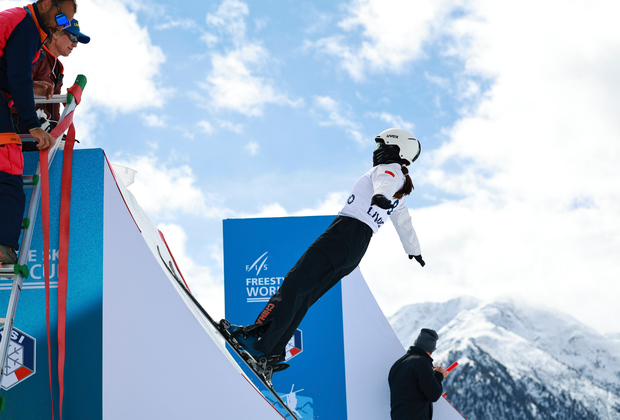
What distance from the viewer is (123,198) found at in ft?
10.7

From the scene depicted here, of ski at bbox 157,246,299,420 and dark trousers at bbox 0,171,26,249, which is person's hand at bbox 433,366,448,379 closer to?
ski at bbox 157,246,299,420

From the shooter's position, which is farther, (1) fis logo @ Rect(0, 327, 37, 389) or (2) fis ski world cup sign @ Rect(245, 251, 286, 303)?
(2) fis ski world cup sign @ Rect(245, 251, 286, 303)

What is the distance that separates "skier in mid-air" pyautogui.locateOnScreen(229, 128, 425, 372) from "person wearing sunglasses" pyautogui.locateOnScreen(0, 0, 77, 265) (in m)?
1.42

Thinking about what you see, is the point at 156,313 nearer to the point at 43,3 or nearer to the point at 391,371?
the point at 43,3

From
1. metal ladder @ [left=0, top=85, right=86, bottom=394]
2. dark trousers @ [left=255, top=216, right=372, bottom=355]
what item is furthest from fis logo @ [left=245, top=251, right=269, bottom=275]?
metal ladder @ [left=0, top=85, right=86, bottom=394]

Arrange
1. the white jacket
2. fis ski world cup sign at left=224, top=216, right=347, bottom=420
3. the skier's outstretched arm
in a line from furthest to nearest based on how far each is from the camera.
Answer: fis ski world cup sign at left=224, top=216, right=347, bottom=420, the skier's outstretched arm, the white jacket

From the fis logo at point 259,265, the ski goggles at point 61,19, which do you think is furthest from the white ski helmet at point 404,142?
the fis logo at point 259,265

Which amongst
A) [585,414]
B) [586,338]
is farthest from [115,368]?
[586,338]

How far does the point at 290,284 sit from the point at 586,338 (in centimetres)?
15216

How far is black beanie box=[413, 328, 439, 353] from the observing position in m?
5.20

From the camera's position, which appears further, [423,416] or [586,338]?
[586,338]

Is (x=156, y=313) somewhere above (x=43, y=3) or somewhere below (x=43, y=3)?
below

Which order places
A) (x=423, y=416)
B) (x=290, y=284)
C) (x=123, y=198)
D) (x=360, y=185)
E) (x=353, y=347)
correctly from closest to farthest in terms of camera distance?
(x=123, y=198) < (x=290, y=284) < (x=360, y=185) < (x=423, y=416) < (x=353, y=347)

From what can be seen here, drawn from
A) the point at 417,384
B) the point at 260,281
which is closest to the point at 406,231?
the point at 417,384
